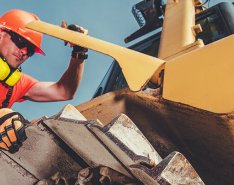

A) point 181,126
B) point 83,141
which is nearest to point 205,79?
point 181,126

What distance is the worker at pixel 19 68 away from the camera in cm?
281

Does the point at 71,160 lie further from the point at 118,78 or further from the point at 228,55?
the point at 118,78

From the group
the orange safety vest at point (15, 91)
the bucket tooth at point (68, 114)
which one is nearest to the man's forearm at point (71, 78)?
the orange safety vest at point (15, 91)

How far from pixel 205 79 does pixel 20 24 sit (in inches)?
90.6

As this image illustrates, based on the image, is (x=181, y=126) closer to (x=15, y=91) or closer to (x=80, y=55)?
A: (x=80, y=55)

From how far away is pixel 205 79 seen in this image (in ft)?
4.35

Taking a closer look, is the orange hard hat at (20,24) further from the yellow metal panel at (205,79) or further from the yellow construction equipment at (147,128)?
the yellow metal panel at (205,79)

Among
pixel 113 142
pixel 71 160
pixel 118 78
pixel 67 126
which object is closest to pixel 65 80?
pixel 118 78

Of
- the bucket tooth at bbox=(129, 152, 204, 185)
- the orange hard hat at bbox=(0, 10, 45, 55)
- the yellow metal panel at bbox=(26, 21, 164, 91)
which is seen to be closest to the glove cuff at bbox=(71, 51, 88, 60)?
the orange hard hat at bbox=(0, 10, 45, 55)

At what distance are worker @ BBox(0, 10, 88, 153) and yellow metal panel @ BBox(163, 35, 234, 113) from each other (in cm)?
127

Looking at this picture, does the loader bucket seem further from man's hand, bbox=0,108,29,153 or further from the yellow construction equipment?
man's hand, bbox=0,108,29,153

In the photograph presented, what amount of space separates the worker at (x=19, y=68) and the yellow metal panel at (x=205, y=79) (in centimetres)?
127

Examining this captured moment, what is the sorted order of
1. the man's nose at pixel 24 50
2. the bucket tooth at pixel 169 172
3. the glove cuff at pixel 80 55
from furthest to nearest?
the man's nose at pixel 24 50
the glove cuff at pixel 80 55
the bucket tooth at pixel 169 172

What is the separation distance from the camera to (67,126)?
1.61m
